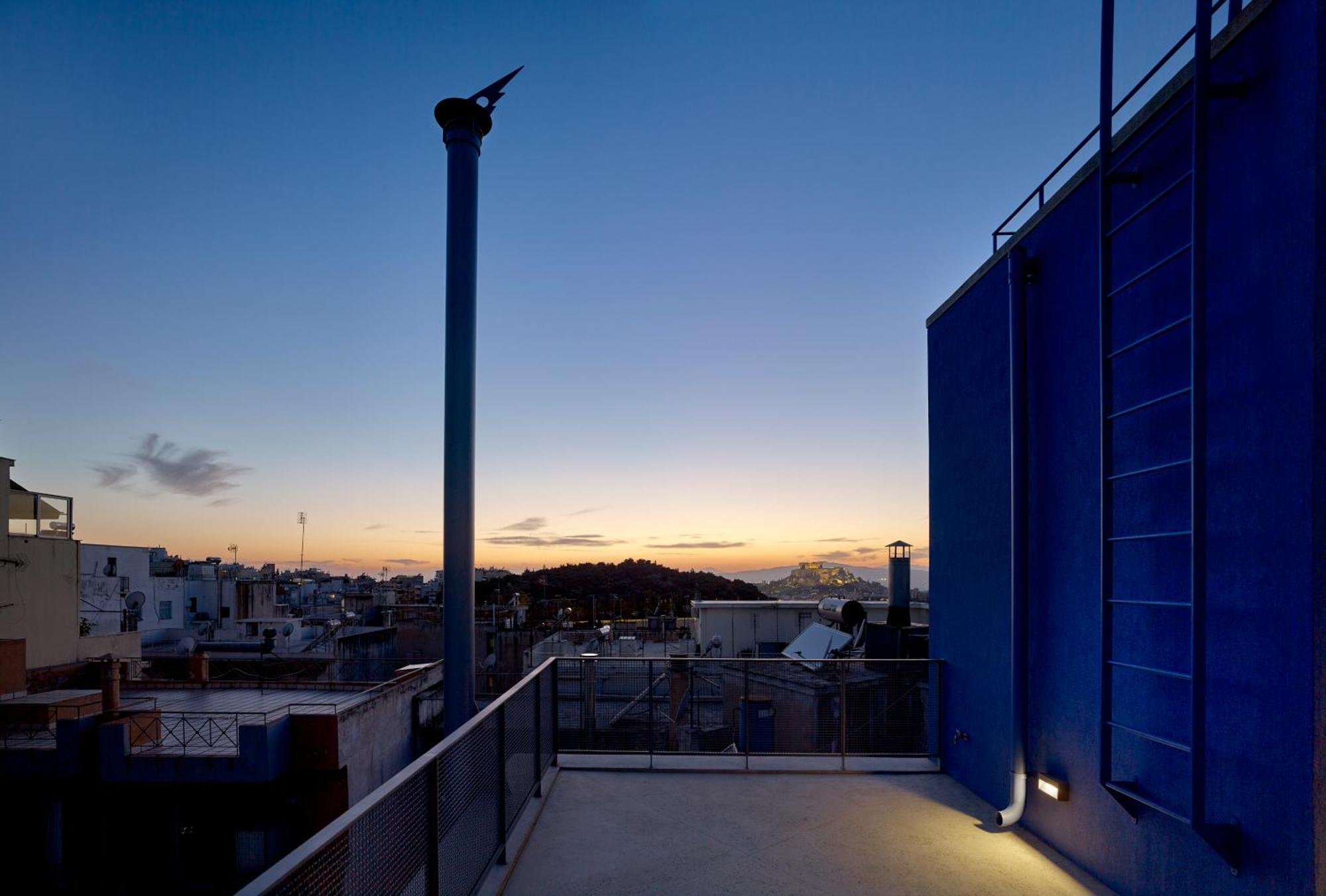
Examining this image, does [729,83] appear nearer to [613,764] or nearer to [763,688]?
[613,764]

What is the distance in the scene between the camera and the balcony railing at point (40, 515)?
20.2 m

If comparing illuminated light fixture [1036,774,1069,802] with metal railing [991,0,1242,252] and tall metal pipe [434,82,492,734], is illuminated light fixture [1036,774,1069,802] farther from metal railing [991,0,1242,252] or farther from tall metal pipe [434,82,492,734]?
tall metal pipe [434,82,492,734]

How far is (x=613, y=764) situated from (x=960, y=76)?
28.9ft

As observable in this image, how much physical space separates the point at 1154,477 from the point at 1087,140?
2237mm

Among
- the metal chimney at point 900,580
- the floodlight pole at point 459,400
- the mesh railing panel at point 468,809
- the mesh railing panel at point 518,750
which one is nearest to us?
the mesh railing panel at point 468,809

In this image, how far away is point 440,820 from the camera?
Result: 9.33 ft

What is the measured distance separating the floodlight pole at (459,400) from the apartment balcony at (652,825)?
280 cm

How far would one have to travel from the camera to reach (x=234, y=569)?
49.8 meters

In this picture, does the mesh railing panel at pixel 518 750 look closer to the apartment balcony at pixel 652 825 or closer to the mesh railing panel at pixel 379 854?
the apartment balcony at pixel 652 825

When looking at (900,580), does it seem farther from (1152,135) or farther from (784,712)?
(1152,135)

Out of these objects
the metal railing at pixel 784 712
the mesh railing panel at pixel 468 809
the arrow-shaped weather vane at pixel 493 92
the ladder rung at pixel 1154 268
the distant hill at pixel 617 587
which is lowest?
the distant hill at pixel 617 587

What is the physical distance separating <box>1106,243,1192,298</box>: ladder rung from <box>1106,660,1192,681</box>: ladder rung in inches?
75.8

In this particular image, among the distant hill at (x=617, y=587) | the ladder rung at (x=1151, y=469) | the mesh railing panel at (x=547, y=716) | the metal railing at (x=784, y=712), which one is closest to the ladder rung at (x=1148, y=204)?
the ladder rung at (x=1151, y=469)

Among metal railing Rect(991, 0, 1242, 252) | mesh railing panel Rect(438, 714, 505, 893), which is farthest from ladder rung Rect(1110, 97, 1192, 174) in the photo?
mesh railing panel Rect(438, 714, 505, 893)
